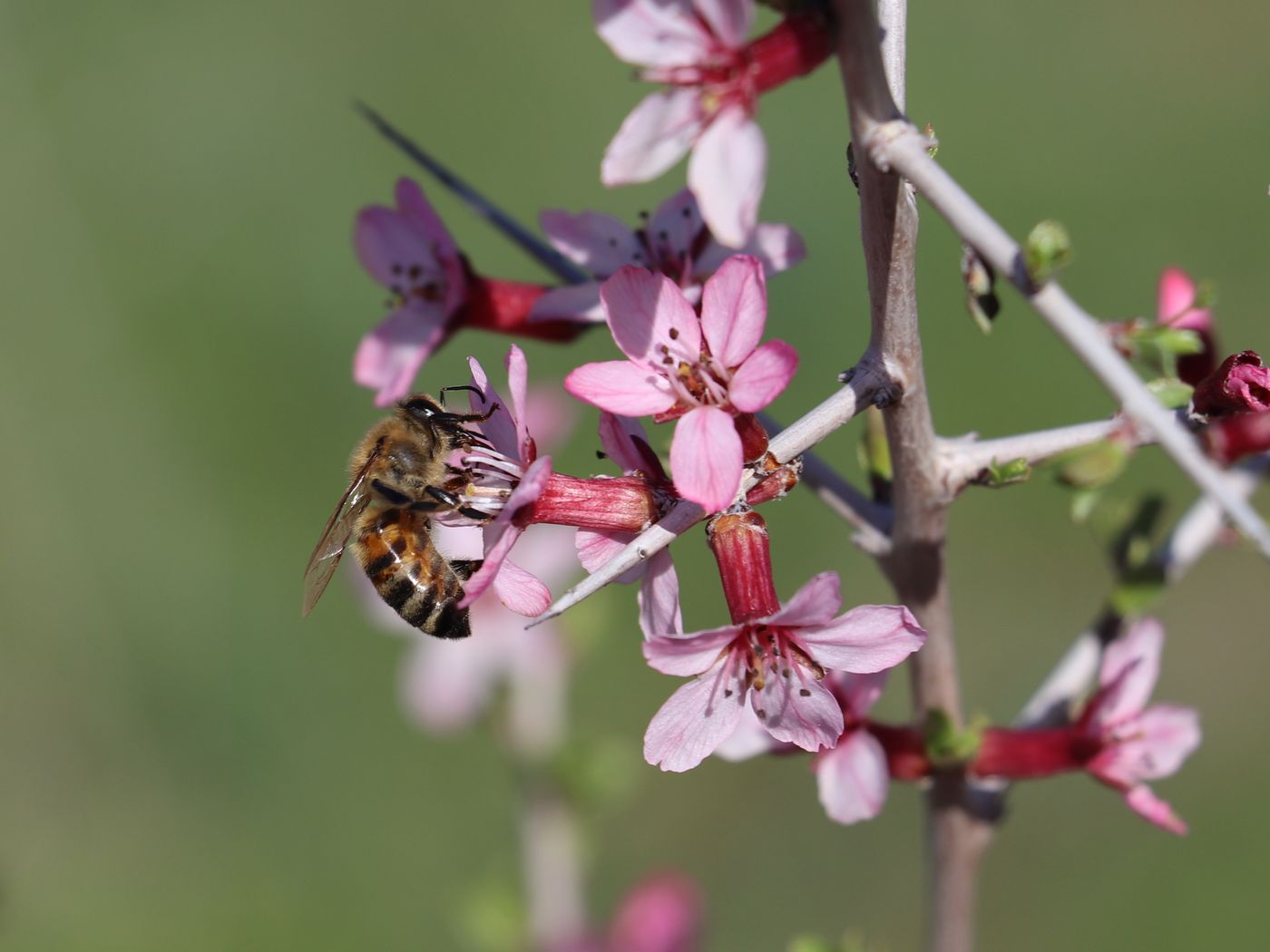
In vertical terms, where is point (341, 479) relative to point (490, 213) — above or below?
below

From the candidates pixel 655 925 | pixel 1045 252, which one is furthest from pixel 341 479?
pixel 1045 252

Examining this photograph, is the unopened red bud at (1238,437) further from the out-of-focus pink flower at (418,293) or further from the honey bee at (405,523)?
the honey bee at (405,523)

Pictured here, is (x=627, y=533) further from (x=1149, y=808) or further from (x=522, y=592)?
(x=1149, y=808)

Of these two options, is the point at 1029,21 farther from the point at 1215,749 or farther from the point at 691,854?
the point at 691,854

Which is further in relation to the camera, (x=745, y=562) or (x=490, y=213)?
(x=490, y=213)

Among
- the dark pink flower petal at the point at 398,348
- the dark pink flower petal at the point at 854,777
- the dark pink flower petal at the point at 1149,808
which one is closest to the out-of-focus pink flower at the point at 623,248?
the dark pink flower petal at the point at 398,348

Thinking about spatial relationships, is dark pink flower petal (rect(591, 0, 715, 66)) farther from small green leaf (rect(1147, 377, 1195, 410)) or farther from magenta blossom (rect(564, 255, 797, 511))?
small green leaf (rect(1147, 377, 1195, 410))

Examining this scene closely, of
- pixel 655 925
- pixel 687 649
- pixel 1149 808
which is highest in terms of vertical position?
pixel 687 649

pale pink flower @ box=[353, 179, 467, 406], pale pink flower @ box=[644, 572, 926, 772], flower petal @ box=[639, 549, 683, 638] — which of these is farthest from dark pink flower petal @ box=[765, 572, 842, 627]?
pale pink flower @ box=[353, 179, 467, 406]
